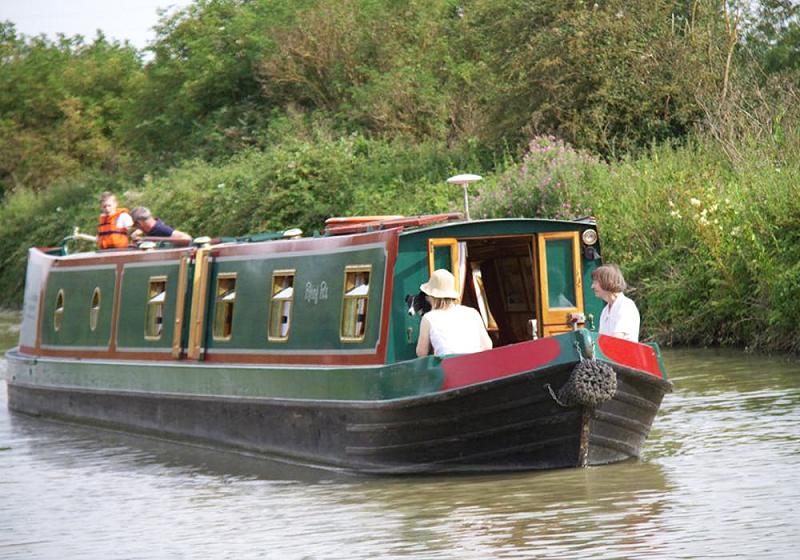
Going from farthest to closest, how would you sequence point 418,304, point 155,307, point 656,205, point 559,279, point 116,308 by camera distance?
point 656,205 → point 116,308 → point 155,307 → point 559,279 → point 418,304

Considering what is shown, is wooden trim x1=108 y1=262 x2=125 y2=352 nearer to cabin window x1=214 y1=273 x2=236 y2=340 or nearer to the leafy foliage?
cabin window x1=214 y1=273 x2=236 y2=340

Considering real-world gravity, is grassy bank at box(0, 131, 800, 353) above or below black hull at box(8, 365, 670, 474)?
above

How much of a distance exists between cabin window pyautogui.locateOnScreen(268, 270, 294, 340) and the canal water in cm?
106

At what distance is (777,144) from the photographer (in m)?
18.5

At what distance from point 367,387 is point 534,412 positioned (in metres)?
1.28

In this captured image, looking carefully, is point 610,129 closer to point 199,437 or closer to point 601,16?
point 601,16

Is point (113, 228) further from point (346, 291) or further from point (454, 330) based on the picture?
point (454, 330)

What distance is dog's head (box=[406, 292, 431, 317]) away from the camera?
10734 mm

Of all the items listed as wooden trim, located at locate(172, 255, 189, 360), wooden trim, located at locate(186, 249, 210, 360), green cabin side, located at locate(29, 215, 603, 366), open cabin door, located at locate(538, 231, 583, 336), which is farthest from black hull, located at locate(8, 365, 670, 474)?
wooden trim, located at locate(172, 255, 189, 360)

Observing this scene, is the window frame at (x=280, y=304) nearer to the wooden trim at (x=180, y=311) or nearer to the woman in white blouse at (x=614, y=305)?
the wooden trim at (x=180, y=311)

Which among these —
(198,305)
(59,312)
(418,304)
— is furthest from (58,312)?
(418,304)

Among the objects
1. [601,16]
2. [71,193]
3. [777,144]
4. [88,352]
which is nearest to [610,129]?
[601,16]

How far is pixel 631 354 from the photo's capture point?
32.9ft

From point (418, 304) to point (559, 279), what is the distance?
1.14 m
